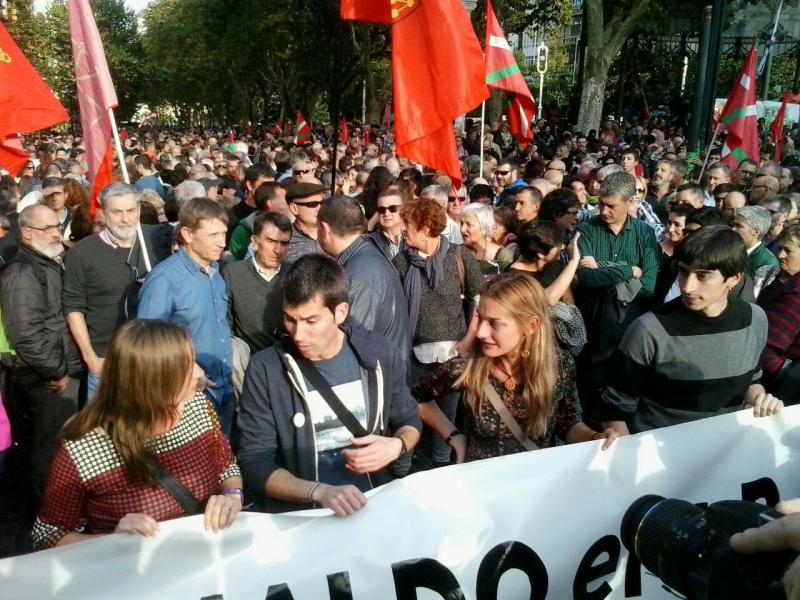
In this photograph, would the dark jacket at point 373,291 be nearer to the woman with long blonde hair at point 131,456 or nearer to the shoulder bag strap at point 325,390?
the shoulder bag strap at point 325,390

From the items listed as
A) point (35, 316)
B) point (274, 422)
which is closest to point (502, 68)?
point (35, 316)

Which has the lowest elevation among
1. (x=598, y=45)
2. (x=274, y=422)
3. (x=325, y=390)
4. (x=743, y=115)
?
(x=274, y=422)

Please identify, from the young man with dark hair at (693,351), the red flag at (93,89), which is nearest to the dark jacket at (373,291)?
the young man with dark hair at (693,351)

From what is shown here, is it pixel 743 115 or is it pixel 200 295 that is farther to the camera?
pixel 743 115

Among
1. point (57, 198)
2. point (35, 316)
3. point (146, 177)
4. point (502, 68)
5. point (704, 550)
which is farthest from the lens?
point (146, 177)

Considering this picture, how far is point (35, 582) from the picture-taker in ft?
7.14

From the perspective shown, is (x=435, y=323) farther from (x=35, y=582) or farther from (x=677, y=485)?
(x=35, y=582)

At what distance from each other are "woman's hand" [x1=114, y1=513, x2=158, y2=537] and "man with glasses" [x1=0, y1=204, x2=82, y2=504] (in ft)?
7.28

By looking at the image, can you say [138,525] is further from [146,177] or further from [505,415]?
[146,177]

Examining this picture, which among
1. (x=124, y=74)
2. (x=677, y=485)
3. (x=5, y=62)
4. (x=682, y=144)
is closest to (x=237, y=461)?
(x=677, y=485)

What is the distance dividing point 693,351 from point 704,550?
49.9 inches

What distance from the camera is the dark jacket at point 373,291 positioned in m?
3.76

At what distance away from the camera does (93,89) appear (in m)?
4.76

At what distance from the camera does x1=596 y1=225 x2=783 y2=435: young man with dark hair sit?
296 cm
